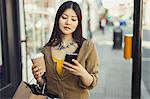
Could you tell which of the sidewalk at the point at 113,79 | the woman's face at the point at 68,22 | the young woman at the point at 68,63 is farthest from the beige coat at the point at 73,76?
the sidewalk at the point at 113,79

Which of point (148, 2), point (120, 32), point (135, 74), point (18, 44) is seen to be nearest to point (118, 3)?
point (148, 2)

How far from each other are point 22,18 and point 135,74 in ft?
5.62

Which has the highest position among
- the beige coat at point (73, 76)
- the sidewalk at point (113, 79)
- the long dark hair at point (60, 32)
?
the long dark hair at point (60, 32)

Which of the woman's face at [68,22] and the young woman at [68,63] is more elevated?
the woman's face at [68,22]

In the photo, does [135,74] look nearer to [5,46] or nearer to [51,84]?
[51,84]

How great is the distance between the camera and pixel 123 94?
495cm

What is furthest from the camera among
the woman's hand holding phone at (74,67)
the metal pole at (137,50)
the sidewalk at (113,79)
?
the sidewalk at (113,79)

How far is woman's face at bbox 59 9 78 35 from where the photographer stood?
249cm

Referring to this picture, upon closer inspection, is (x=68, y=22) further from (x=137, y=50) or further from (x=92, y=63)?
(x=137, y=50)

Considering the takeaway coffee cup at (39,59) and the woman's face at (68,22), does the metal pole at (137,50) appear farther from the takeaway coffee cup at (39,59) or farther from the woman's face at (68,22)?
the takeaway coffee cup at (39,59)

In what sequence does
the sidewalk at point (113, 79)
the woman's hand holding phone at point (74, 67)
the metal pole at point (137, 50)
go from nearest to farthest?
the woman's hand holding phone at point (74, 67) → the metal pole at point (137, 50) → the sidewalk at point (113, 79)

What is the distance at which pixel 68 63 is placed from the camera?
243 centimetres

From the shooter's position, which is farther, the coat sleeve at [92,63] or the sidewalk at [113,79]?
Answer: the sidewalk at [113,79]

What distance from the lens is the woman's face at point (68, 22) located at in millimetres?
2486
